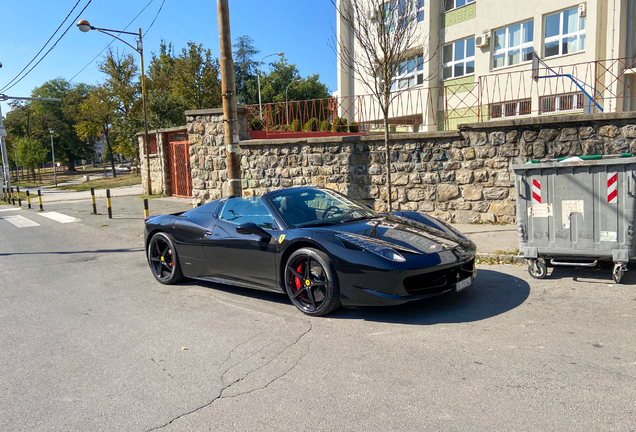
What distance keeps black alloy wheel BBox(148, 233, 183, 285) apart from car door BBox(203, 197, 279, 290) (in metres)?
0.80

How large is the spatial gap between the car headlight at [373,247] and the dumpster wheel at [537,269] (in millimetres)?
2291

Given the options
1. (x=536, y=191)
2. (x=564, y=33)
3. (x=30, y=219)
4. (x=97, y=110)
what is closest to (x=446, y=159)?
(x=536, y=191)

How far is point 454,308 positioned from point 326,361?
1677 millimetres

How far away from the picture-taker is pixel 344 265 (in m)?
4.43

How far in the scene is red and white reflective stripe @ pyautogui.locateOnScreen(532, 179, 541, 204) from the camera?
18.5 feet

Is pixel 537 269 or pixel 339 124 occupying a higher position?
pixel 339 124

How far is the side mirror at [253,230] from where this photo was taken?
5082 millimetres

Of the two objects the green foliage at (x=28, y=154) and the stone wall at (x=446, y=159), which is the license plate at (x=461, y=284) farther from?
the green foliage at (x=28, y=154)

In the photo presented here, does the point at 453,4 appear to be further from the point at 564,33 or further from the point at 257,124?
the point at 257,124

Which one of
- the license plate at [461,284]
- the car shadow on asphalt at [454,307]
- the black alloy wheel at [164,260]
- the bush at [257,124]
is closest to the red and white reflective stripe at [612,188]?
the car shadow on asphalt at [454,307]

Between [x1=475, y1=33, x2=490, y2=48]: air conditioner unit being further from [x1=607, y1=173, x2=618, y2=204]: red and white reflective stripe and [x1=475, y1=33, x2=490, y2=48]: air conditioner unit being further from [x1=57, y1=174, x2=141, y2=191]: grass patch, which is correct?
[x1=57, y1=174, x2=141, y2=191]: grass patch

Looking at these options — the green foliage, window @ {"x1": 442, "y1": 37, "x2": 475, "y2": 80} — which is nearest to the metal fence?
window @ {"x1": 442, "y1": 37, "x2": 475, "y2": 80}

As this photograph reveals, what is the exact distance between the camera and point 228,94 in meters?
8.27

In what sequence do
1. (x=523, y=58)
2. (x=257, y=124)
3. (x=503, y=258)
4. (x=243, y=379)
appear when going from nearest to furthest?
1. (x=243, y=379)
2. (x=503, y=258)
3. (x=257, y=124)
4. (x=523, y=58)
